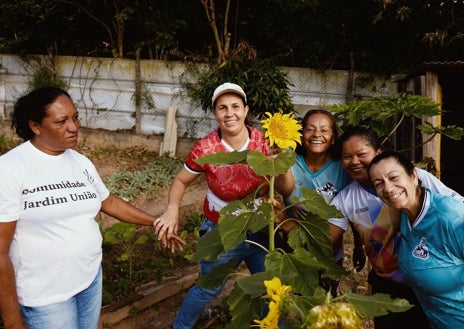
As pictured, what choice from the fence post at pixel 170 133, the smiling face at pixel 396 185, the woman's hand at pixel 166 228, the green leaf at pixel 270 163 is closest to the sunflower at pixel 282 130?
the green leaf at pixel 270 163

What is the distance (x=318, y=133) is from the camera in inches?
91.4

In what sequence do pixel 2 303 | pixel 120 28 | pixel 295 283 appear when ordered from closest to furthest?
pixel 295 283, pixel 2 303, pixel 120 28

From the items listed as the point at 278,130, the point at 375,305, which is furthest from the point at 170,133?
the point at 375,305

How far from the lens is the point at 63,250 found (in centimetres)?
186

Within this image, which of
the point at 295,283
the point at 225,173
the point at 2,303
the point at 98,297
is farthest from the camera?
the point at 225,173

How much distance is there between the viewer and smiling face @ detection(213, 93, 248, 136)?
2393 mm

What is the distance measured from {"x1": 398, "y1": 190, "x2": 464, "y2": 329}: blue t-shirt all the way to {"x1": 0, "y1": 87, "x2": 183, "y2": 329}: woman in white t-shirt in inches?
56.9

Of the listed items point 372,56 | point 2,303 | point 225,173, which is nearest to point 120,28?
point 372,56

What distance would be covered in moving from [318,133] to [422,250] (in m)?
0.81

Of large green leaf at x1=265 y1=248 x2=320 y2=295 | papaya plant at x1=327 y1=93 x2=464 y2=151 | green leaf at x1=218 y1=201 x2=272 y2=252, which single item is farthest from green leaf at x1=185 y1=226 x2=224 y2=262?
papaya plant at x1=327 y1=93 x2=464 y2=151

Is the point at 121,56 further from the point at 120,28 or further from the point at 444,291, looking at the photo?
the point at 444,291

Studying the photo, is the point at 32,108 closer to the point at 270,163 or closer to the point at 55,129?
the point at 55,129

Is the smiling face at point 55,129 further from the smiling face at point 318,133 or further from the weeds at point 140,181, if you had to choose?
the weeds at point 140,181

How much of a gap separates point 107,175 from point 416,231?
18.4 feet
